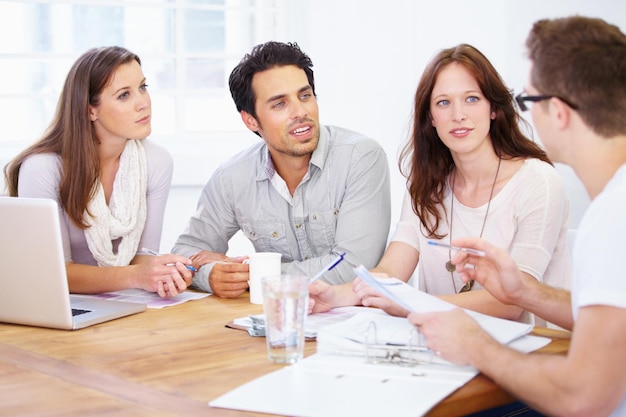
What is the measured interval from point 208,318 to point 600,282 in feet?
3.22

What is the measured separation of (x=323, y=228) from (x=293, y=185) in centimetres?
18

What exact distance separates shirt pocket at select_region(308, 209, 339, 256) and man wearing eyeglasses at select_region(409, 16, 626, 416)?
1.11 metres

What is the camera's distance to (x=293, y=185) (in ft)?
9.23

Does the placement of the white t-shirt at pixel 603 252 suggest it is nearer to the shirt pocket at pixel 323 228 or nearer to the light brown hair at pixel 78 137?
the shirt pocket at pixel 323 228

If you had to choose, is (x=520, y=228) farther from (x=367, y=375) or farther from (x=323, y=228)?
(x=367, y=375)

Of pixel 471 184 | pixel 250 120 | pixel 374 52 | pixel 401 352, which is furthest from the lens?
pixel 374 52

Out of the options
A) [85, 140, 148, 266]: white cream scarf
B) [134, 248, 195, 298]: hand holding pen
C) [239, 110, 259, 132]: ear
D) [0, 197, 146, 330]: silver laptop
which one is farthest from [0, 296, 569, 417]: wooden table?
[239, 110, 259, 132]: ear

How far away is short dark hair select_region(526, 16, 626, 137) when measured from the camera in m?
1.48

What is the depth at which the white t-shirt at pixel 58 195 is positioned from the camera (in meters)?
2.73

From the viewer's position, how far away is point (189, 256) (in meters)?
2.72

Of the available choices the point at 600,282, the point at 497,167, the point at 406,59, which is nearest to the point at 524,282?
the point at 600,282

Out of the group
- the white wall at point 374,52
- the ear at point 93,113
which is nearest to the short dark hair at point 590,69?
the ear at point 93,113

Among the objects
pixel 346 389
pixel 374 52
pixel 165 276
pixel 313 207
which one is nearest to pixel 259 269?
pixel 165 276

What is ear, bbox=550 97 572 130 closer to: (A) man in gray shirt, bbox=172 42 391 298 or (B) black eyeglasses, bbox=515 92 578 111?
(B) black eyeglasses, bbox=515 92 578 111
